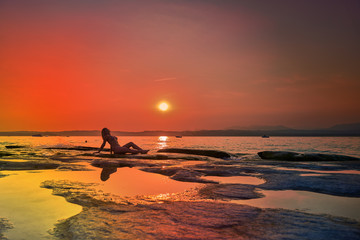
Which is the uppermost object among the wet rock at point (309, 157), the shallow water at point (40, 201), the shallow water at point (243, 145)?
the shallow water at point (40, 201)

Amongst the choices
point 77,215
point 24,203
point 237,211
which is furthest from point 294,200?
point 24,203

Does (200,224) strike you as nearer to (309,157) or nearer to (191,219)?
(191,219)

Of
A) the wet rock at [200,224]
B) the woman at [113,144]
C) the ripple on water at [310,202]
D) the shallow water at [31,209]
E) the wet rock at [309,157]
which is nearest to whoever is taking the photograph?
the wet rock at [200,224]

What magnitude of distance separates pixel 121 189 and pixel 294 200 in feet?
Result: 17.9

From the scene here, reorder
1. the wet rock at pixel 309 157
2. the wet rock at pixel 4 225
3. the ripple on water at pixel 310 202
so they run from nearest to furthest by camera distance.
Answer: the wet rock at pixel 4 225, the ripple on water at pixel 310 202, the wet rock at pixel 309 157

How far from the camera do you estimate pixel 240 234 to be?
161 inches

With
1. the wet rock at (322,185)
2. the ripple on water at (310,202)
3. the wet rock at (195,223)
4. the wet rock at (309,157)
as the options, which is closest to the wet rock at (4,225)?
the wet rock at (195,223)

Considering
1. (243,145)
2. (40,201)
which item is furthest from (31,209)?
(243,145)

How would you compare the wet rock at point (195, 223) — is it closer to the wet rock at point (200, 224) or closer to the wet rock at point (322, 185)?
the wet rock at point (200, 224)

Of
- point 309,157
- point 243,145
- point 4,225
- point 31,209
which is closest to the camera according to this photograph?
point 4,225

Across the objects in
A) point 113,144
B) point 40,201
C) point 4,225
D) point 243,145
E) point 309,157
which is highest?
point 113,144

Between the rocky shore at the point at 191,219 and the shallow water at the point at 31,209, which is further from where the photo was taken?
the shallow water at the point at 31,209

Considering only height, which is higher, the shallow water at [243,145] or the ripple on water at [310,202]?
the ripple on water at [310,202]

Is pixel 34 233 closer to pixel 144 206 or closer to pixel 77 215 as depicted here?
pixel 77 215
